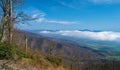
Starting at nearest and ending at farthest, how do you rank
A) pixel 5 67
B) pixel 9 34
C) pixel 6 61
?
pixel 5 67 → pixel 6 61 → pixel 9 34

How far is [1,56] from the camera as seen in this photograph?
77.0 ft

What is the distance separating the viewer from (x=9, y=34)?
27594 millimetres

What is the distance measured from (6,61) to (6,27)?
7.75m

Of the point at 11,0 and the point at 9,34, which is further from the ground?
the point at 11,0

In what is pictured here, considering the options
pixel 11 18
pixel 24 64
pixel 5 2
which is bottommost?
pixel 24 64

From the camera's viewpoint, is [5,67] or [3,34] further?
[3,34]

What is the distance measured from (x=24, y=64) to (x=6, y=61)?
153cm

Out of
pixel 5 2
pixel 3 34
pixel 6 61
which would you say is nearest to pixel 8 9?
pixel 5 2

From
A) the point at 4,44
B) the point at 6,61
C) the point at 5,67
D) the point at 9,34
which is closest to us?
the point at 5,67

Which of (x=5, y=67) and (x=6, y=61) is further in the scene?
(x=6, y=61)

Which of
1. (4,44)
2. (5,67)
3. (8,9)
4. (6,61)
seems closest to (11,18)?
(8,9)

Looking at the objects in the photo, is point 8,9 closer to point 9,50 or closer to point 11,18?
point 11,18

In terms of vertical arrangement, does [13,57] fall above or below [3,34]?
below

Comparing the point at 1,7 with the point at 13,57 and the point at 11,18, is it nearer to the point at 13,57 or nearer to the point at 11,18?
the point at 11,18
